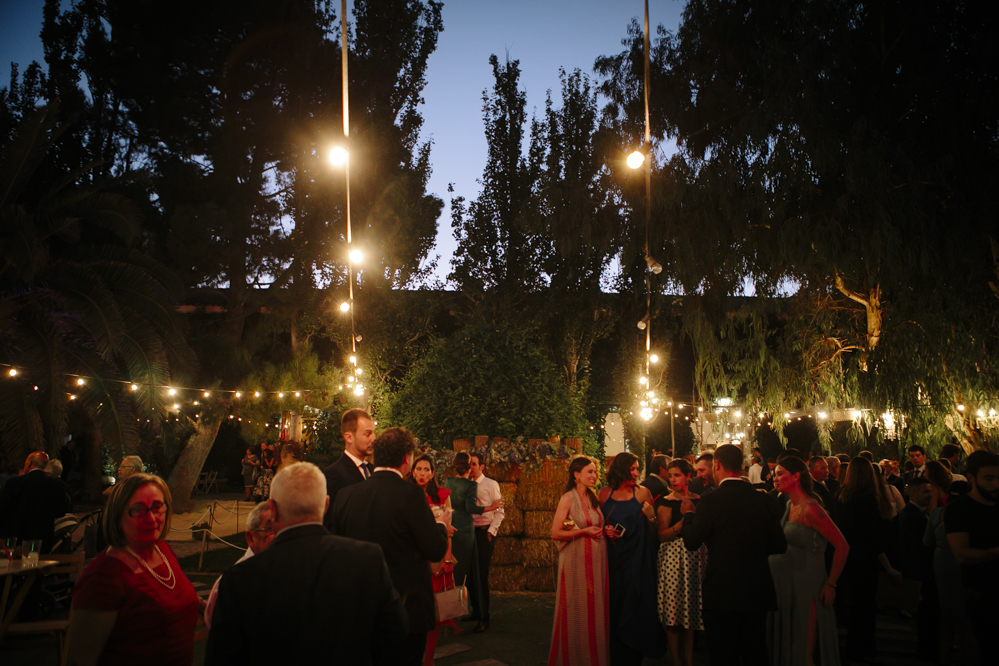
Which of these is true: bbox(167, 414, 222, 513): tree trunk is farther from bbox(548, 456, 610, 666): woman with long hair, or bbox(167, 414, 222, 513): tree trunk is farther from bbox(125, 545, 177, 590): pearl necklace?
bbox(125, 545, 177, 590): pearl necklace

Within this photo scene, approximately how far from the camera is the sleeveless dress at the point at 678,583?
5059 mm

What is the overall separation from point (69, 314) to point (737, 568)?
11.6 meters

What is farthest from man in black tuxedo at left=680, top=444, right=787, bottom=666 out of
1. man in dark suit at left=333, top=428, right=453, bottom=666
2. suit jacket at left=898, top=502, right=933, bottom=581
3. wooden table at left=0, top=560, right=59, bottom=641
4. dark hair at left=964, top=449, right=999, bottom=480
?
wooden table at left=0, top=560, right=59, bottom=641

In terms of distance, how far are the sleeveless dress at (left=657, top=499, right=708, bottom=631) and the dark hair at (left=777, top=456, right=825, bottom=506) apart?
3.07 feet

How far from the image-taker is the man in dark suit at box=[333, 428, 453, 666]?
3.49 m

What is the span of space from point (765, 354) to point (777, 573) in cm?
964

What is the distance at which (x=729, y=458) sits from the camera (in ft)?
14.1

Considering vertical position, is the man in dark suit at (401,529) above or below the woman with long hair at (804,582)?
above

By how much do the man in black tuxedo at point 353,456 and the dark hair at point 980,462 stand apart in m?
3.74

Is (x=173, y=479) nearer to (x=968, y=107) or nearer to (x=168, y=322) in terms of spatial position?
(x=168, y=322)

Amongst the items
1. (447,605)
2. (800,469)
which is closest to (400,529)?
(447,605)

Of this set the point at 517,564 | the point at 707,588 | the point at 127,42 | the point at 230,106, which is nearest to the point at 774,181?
the point at 517,564

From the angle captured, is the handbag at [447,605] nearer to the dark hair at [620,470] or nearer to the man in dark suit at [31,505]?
the dark hair at [620,470]

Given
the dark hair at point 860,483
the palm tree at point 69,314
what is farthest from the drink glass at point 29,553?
the dark hair at point 860,483
